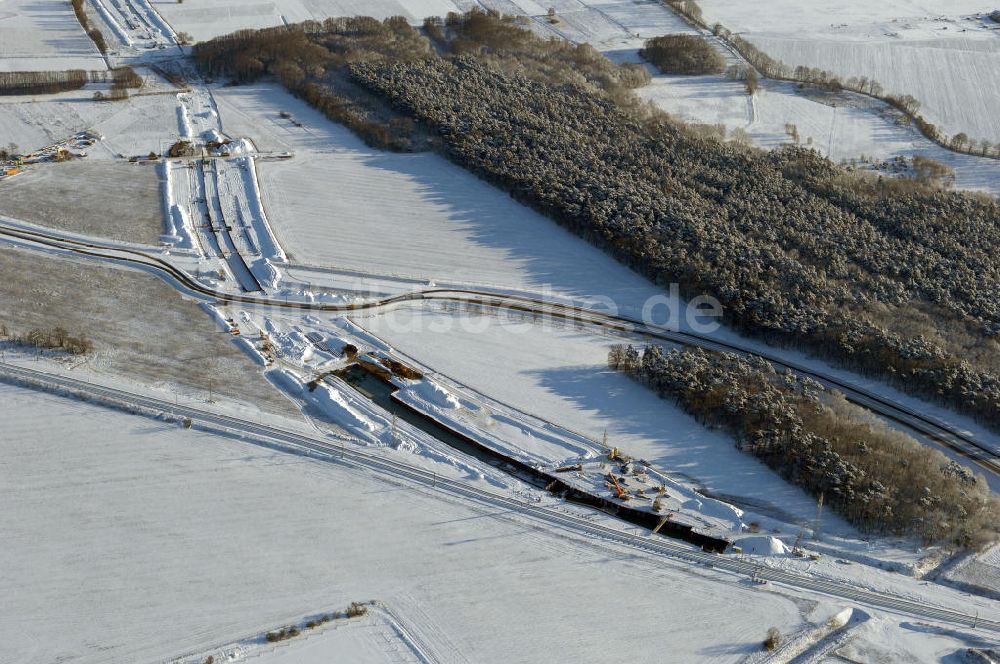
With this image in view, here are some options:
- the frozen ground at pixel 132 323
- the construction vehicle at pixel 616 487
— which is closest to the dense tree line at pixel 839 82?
the construction vehicle at pixel 616 487

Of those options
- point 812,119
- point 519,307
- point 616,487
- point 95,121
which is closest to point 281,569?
point 616,487

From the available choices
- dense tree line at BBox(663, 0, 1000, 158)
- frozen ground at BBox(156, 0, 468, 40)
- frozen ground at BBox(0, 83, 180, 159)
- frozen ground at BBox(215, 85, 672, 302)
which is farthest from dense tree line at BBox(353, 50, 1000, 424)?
frozen ground at BBox(156, 0, 468, 40)

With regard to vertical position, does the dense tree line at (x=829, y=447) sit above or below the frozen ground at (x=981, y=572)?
above

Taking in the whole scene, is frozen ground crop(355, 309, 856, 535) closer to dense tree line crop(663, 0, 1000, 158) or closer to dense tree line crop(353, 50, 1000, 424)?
dense tree line crop(353, 50, 1000, 424)

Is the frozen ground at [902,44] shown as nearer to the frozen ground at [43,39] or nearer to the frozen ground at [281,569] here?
the frozen ground at [281,569]

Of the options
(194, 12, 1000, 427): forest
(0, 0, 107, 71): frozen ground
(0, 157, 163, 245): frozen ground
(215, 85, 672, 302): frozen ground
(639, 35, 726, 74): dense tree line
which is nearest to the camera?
(194, 12, 1000, 427): forest

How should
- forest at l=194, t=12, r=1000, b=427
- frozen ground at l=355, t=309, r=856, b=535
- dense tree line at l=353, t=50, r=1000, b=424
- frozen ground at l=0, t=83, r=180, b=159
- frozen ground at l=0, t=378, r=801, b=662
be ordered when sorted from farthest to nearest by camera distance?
frozen ground at l=0, t=83, r=180, b=159 < forest at l=194, t=12, r=1000, b=427 < dense tree line at l=353, t=50, r=1000, b=424 < frozen ground at l=355, t=309, r=856, b=535 < frozen ground at l=0, t=378, r=801, b=662

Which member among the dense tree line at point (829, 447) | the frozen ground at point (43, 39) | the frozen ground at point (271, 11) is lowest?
the dense tree line at point (829, 447)
